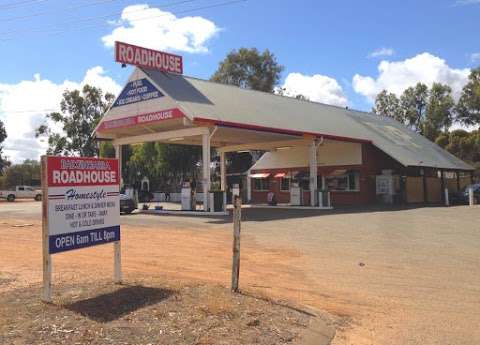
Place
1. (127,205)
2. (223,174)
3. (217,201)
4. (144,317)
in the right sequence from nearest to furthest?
(144,317) → (217,201) → (127,205) → (223,174)

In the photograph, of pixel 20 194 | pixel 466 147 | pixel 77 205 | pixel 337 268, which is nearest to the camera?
pixel 77 205

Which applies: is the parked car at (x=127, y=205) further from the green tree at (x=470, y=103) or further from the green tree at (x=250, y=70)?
the green tree at (x=470, y=103)

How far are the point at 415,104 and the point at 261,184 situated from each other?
129ft

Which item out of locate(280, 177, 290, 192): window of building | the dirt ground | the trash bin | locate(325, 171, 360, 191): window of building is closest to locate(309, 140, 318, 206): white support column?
locate(325, 171, 360, 191): window of building

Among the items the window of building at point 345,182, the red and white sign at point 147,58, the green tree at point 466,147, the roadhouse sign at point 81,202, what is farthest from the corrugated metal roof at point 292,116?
the roadhouse sign at point 81,202

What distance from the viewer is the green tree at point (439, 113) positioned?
69688 millimetres

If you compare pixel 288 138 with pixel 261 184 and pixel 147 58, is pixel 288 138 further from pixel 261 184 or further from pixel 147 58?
pixel 261 184

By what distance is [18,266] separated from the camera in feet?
32.6

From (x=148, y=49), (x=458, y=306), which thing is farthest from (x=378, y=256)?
(x=148, y=49)

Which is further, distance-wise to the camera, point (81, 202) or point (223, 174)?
point (223, 174)

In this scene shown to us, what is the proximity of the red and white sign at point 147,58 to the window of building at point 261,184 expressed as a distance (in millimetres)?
16590

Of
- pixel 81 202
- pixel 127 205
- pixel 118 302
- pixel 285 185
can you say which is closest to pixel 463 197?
pixel 285 185

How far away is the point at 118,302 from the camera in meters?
6.32

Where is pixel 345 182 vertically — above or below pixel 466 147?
below
